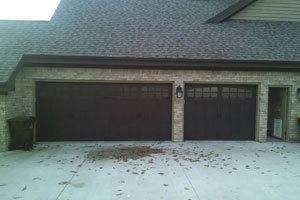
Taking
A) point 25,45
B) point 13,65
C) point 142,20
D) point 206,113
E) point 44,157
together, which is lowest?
point 44,157

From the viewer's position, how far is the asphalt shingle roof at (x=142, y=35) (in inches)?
345

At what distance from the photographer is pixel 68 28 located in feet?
32.4

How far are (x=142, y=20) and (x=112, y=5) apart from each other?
93.3 inches

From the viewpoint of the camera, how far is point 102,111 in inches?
360

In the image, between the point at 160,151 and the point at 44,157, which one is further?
the point at 160,151

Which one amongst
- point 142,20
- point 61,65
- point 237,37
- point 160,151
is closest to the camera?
point 160,151

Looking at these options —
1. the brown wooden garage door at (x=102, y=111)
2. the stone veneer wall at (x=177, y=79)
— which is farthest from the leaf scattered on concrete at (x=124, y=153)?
the stone veneer wall at (x=177, y=79)

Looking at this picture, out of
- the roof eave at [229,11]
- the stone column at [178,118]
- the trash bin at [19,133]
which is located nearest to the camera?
the trash bin at [19,133]

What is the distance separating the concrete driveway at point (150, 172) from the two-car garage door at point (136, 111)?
38.1 inches

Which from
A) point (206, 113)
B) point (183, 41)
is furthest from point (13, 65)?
point (206, 113)

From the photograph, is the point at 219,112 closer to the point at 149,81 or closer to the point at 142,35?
the point at 149,81

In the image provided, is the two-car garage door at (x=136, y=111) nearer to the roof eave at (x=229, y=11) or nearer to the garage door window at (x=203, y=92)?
the garage door window at (x=203, y=92)

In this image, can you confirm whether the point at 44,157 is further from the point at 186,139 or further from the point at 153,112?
the point at 186,139

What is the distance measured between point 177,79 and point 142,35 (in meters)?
2.65
